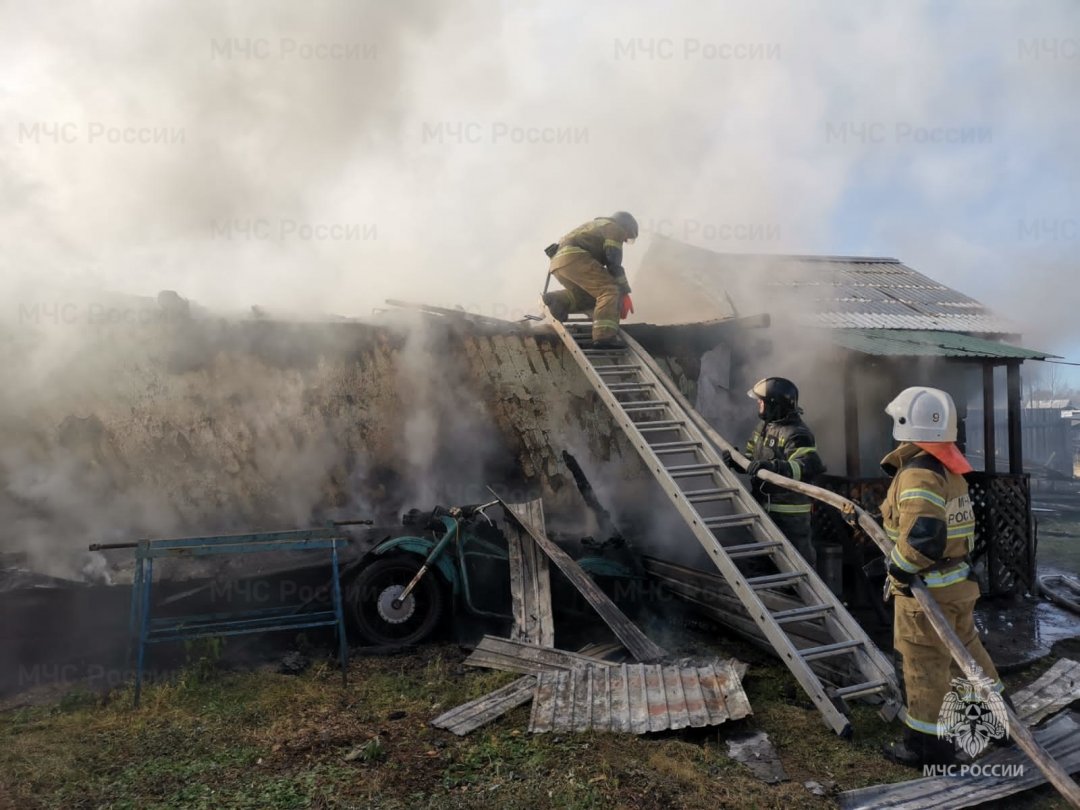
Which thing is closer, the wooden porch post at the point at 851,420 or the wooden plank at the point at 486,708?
the wooden plank at the point at 486,708

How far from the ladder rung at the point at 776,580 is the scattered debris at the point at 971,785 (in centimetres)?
138

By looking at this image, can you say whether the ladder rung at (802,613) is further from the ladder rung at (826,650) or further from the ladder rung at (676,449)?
the ladder rung at (676,449)

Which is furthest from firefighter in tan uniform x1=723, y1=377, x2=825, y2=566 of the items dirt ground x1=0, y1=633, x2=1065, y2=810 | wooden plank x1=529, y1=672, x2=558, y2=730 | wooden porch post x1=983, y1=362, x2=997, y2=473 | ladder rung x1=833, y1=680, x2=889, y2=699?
wooden porch post x1=983, y1=362, x2=997, y2=473

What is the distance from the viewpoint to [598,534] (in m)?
7.13

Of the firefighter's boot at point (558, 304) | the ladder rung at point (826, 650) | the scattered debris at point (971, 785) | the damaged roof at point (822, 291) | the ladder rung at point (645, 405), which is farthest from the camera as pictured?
the damaged roof at point (822, 291)

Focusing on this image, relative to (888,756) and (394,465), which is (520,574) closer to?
(394,465)

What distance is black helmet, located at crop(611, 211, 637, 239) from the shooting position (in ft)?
25.0

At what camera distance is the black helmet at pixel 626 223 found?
7.61 meters

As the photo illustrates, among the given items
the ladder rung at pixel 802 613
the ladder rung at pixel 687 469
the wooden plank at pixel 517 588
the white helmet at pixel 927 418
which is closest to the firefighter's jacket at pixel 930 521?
the white helmet at pixel 927 418

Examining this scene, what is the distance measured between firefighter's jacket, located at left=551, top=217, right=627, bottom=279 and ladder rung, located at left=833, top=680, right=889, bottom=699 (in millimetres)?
4885

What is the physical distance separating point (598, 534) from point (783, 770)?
363 centimetres

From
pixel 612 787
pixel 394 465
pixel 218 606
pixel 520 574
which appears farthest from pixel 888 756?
pixel 218 606

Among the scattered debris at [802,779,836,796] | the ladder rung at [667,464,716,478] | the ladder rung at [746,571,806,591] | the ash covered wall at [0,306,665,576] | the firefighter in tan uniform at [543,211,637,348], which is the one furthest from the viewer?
the firefighter in tan uniform at [543,211,637,348]

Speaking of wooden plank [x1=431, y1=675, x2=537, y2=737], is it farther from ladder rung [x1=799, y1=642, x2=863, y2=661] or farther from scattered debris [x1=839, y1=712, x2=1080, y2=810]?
scattered debris [x1=839, y1=712, x2=1080, y2=810]
